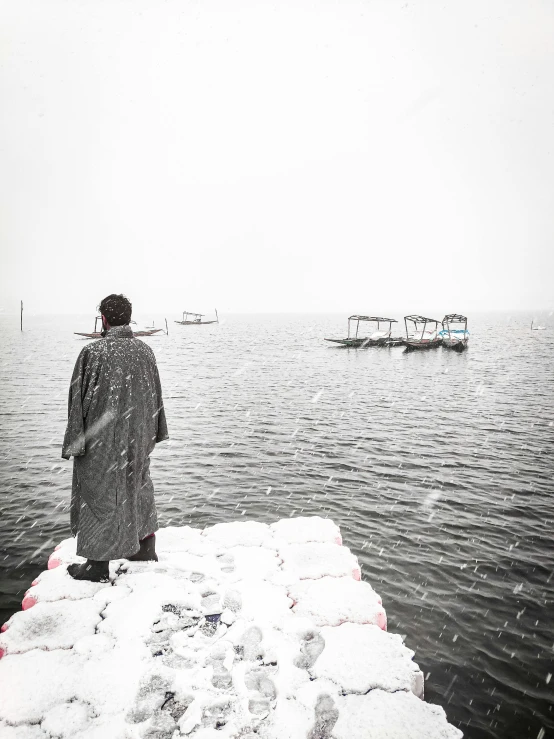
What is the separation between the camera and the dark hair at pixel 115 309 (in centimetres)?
378

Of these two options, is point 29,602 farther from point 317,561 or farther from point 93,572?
point 317,561

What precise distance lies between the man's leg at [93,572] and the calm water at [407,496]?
2.62 m

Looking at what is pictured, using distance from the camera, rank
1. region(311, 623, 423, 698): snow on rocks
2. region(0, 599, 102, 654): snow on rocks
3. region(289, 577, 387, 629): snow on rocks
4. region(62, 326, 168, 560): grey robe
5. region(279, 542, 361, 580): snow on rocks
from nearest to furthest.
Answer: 1. region(311, 623, 423, 698): snow on rocks
2. region(0, 599, 102, 654): snow on rocks
3. region(289, 577, 387, 629): snow on rocks
4. region(62, 326, 168, 560): grey robe
5. region(279, 542, 361, 580): snow on rocks

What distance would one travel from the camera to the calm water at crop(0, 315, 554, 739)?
197 inches

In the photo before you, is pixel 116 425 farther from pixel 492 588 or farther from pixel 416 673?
pixel 492 588

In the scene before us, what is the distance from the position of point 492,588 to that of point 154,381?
218 inches

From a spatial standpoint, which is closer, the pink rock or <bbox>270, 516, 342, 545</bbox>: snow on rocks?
the pink rock

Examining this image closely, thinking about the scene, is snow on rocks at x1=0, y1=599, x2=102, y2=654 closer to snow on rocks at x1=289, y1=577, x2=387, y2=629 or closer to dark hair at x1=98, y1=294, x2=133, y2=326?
snow on rocks at x1=289, y1=577, x2=387, y2=629

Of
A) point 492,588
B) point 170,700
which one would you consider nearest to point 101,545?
point 170,700

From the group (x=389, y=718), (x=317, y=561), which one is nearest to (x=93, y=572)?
Result: (x=317, y=561)

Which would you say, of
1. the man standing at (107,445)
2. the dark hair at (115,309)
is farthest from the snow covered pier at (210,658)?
the dark hair at (115,309)

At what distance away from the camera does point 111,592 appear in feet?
12.0

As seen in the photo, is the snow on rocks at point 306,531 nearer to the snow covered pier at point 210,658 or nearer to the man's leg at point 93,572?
the snow covered pier at point 210,658

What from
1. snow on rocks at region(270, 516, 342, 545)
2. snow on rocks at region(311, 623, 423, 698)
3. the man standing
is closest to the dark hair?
the man standing
